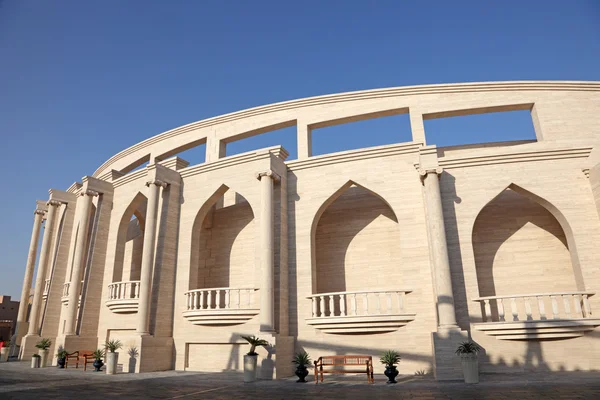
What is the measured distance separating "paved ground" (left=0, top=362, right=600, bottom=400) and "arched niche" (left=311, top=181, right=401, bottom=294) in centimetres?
458

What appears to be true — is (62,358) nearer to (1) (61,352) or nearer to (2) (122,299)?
(1) (61,352)

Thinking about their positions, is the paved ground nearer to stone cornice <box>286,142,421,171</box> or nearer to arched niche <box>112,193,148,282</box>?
arched niche <box>112,193,148,282</box>

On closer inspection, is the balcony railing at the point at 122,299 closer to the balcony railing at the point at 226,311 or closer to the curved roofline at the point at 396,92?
the balcony railing at the point at 226,311

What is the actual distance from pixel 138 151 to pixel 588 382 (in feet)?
75.3

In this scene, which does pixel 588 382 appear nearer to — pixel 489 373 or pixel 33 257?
pixel 489 373

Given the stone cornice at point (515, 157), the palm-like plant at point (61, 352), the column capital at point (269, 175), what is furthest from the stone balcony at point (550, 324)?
the palm-like plant at point (61, 352)

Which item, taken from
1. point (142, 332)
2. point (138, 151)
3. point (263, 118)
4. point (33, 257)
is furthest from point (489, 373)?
point (33, 257)

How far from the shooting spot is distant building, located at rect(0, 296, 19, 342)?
35.4 m

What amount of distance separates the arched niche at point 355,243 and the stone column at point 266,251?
1.86 m

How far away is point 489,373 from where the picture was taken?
1177cm

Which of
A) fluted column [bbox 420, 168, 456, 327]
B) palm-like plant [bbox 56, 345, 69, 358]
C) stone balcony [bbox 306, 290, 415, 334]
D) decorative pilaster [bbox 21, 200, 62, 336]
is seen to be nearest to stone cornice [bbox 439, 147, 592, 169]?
fluted column [bbox 420, 168, 456, 327]

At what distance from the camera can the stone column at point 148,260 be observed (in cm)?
1495

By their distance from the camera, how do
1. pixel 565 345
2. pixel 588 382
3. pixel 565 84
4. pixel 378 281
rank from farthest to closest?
pixel 565 84
pixel 378 281
pixel 565 345
pixel 588 382

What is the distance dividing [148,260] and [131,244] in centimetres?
618
